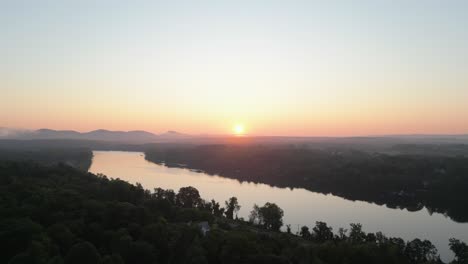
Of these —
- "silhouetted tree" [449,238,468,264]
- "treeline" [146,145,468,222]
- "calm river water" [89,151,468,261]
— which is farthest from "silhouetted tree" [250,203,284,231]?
"treeline" [146,145,468,222]

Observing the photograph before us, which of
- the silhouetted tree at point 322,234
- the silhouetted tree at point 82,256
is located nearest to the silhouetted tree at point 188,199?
the silhouetted tree at point 322,234

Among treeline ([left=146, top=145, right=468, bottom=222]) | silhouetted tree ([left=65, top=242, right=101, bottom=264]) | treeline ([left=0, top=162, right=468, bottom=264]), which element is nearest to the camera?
silhouetted tree ([left=65, top=242, right=101, bottom=264])

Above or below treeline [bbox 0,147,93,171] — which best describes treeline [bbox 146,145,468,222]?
below

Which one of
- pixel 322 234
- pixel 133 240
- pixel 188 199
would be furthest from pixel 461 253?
pixel 188 199

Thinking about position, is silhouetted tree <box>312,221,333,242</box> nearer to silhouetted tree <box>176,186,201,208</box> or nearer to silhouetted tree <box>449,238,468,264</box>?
silhouetted tree <box>449,238,468,264</box>

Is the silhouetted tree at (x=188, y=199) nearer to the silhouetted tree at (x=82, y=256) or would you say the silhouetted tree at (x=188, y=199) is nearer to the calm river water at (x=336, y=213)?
the calm river water at (x=336, y=213)

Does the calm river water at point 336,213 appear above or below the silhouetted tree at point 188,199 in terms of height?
below

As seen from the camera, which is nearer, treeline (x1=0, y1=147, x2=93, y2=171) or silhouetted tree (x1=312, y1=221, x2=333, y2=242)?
silhouetted tree (x1=312, y1=221, x2=333, y2=242)

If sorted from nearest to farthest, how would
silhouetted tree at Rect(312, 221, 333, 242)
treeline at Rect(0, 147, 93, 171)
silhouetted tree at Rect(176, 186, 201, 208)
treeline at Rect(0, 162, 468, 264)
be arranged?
treeline at Rect(0, 162, 468, 264)
silhouetted tree at Rect(312, 221, 333, 242)
silhouetted tree at Rect(176, 186, 201, 208)
treeline at Rect(0, 147, 93, 171)

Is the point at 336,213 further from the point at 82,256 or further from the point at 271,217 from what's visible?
the point at 82,256
